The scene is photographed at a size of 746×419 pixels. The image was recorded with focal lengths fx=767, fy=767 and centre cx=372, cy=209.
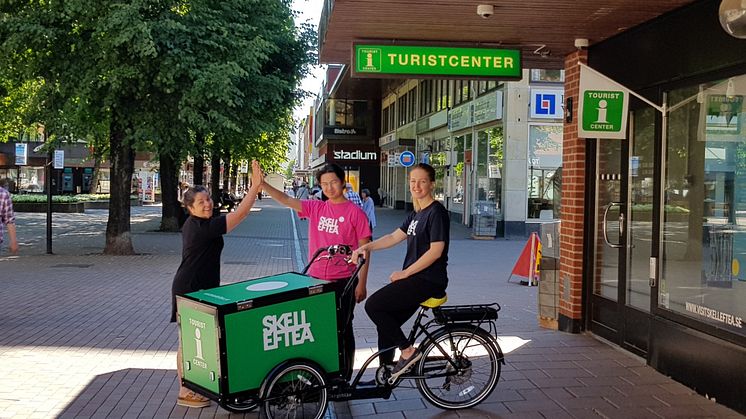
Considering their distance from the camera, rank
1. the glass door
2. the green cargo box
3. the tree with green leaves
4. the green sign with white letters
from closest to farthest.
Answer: the green cargo box → the glass door → the green sign with white letters → the tree with green leaves

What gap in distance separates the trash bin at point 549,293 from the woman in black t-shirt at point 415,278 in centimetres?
350

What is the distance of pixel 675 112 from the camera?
6.35 m

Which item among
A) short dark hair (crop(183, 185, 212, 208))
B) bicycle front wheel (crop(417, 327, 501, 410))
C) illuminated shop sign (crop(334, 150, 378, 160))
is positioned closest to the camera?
bicycle front wheel (crop(417, 327, 501, 410))

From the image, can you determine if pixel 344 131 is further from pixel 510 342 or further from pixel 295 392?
pixel 295 392

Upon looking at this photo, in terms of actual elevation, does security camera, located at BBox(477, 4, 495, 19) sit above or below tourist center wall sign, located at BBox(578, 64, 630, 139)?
above

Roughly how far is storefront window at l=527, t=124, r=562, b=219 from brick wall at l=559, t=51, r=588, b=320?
1565cm

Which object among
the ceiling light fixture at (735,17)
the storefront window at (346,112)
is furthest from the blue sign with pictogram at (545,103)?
the storefront window at (346,112)

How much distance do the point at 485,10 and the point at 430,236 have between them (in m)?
2.12

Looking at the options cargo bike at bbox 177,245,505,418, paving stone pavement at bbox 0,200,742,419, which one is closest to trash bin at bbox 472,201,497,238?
paving stone pavement at bbox 0,200,742,419

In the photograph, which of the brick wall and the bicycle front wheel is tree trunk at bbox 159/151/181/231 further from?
the bicycle front wheel

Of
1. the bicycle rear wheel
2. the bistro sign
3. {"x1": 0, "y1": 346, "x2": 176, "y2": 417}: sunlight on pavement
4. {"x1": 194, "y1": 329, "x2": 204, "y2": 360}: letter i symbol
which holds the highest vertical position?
the bistro sign

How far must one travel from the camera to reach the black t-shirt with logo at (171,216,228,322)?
528cm

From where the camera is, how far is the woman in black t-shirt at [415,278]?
5.07 meters

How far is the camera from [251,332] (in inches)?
177
